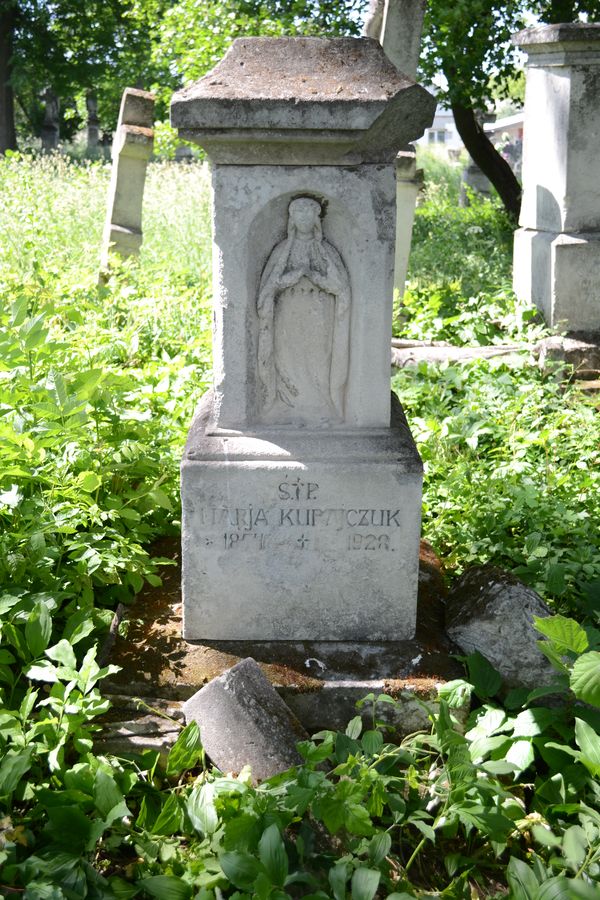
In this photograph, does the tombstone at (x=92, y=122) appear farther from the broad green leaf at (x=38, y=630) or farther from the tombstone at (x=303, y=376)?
the broad green leaf at (x=38, y=630)

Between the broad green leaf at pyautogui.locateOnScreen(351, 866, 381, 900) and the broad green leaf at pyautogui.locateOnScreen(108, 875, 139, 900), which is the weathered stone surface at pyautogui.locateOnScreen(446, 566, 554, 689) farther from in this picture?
the broad green leaf at pyautogui.locateOnScreen(108, 875, 139, 900)

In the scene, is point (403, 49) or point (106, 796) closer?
point (106, 796)

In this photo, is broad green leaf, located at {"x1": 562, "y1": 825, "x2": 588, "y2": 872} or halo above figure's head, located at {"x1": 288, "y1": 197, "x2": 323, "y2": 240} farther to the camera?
halo above figure's head, located at {"x1": 288, "y1": 197, "x2": 323, "y2": 240}

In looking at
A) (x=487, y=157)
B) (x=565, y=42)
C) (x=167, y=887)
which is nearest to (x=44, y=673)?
(x=167, y=887)

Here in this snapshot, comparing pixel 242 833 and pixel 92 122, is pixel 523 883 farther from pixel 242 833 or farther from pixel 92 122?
pixel 92 122

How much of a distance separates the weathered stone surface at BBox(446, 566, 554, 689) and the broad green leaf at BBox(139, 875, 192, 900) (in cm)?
126

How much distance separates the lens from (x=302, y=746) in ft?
8.30

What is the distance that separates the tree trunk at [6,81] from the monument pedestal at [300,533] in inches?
826

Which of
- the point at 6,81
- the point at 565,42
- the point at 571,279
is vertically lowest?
the point at 571,279

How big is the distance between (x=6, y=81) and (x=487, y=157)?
1560cm

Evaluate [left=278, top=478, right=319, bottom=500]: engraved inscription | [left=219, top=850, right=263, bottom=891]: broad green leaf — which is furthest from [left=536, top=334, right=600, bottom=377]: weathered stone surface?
[left=219, top=850, right=263, bottom=891]: broad green leaf

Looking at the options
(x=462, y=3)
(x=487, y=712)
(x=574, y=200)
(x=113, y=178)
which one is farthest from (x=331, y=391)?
(x=462, y=3)

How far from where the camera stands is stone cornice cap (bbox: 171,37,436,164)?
2.71 metres

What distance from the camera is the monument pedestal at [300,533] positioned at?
3076 millimetres
